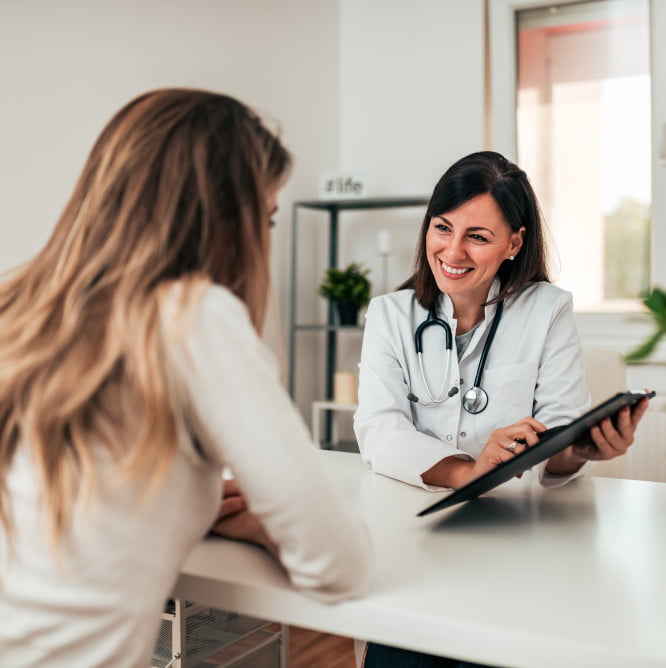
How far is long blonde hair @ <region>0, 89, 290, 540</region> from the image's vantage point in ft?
2.27

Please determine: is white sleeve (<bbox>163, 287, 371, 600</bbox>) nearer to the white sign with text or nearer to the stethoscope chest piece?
the stethoscope chest piece

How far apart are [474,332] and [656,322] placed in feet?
3.22

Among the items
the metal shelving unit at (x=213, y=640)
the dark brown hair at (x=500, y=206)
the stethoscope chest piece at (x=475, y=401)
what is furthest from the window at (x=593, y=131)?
the metal shelving unit at (x=213, y=640)

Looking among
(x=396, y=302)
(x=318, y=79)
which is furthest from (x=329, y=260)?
(x=396, y=302)

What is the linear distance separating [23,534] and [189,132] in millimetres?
407

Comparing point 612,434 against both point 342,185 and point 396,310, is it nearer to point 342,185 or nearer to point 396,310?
point 396,310

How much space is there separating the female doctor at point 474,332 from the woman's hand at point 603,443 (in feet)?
0.79

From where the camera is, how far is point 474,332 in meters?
1.66

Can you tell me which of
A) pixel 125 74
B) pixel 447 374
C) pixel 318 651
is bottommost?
pixel 318 651

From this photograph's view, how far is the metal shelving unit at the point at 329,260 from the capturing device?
339cm

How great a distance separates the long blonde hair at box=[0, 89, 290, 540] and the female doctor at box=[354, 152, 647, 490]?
75 centimetres

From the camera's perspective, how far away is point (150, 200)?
2.46 feet

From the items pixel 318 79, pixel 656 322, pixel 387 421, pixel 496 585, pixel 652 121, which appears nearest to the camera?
pixel 656 322

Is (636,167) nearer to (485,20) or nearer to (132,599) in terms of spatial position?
(485,20)
